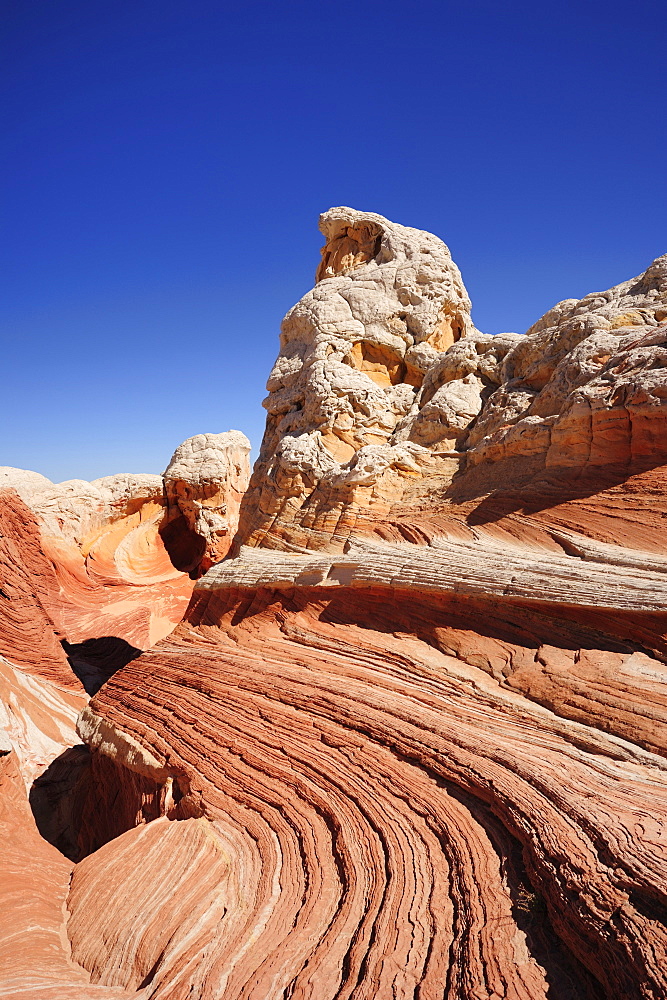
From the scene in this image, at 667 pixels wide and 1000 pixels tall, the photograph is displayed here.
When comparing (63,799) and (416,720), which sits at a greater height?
(416,720)

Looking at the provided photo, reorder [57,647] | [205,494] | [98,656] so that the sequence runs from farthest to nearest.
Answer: [205,494] < [98,656] < [57,647]

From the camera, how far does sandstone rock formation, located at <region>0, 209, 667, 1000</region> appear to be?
Answer: 3.67 m

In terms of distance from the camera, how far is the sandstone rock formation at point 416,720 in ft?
12.0

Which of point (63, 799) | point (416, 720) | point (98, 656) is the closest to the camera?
point (416, 720)

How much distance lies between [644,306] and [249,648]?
26.3 feet

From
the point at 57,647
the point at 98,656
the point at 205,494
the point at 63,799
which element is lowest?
the point at 63,799

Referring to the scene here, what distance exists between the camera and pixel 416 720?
19.2 feet

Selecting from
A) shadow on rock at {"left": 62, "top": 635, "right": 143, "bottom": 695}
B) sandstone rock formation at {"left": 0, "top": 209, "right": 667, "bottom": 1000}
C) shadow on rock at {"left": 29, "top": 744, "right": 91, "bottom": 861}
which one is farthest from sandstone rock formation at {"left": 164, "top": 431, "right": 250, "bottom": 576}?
shadow on rock at {"left": 29, "top": 744, "right": 91, "bottom": 861}

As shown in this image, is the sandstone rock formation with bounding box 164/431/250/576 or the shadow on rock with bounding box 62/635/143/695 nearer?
the shadow on rock with bounding box 62/635/143/695

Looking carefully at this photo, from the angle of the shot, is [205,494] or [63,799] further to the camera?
[205,494]

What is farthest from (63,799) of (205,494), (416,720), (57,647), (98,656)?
(205,494)

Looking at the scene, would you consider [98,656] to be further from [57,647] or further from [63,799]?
[63,799]

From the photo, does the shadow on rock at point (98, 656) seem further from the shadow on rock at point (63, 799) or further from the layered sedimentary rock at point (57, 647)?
the shadow on rock at point (63, 799)

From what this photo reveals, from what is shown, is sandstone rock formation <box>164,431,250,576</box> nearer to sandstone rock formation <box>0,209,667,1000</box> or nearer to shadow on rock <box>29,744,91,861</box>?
sandstone rock formation <box>0,209,667,1000</box>
